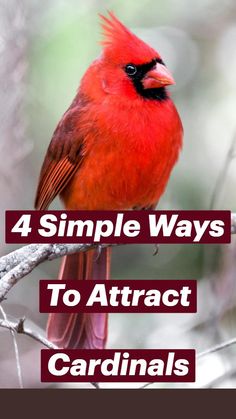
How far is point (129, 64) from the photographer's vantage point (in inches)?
137

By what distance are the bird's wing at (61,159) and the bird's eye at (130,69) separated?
0.28 metres

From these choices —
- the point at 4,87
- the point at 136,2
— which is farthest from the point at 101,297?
the point at 136,2

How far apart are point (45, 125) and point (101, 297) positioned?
159 centimetres

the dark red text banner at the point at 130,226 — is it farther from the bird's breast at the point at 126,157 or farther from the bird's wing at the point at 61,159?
the bird's wing at the point at 61,159

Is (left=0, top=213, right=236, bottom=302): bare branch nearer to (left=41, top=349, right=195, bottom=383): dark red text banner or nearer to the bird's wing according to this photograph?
(left=41, top=349, right=195, bottom=383): dark red text banner

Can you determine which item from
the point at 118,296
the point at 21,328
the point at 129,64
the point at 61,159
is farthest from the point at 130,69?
the point at 21,328

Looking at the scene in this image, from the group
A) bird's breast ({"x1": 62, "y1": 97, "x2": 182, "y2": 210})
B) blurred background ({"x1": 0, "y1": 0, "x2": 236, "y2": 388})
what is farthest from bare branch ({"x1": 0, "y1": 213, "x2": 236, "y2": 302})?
blurred background ({"x1": 0, "y1": 0, "x2": 236, "y2": 388})

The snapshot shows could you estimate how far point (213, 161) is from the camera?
424 cm

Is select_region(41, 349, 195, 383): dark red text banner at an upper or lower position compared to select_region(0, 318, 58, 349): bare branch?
upper

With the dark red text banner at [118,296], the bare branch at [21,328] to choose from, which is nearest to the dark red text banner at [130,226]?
the dark red text banner at [118,296]

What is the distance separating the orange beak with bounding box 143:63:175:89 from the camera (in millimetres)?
3391

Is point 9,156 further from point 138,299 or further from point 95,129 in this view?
point 138,299

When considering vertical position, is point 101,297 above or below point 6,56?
below

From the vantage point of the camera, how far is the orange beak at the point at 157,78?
339 centimetres
